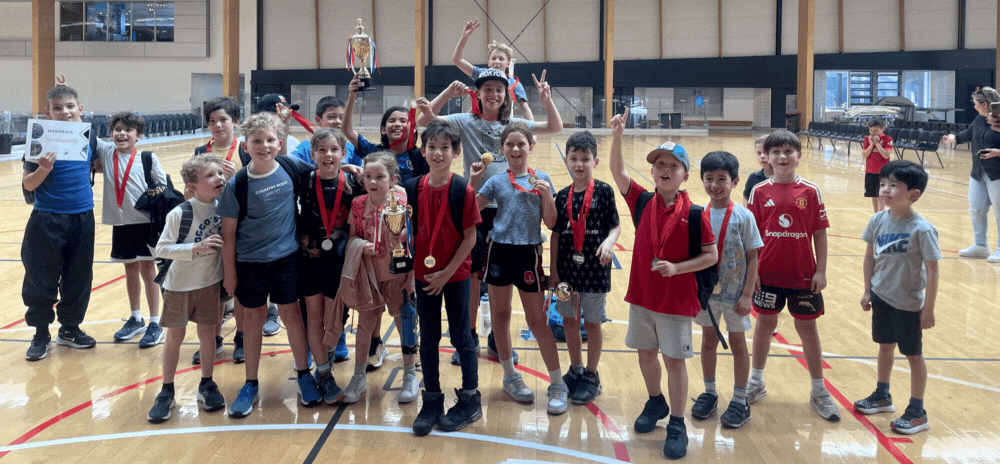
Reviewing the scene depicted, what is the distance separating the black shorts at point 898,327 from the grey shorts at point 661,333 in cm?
100

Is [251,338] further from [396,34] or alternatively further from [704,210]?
[396,34]

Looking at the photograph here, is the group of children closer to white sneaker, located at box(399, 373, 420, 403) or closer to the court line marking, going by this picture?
white sneaker, located at box(399, 373, 420, 403)

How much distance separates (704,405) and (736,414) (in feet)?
0.52

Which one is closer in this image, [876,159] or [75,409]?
[75,409]

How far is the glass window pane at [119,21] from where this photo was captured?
30.0 m

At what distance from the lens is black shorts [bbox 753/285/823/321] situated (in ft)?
11.8

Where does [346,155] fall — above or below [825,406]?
above

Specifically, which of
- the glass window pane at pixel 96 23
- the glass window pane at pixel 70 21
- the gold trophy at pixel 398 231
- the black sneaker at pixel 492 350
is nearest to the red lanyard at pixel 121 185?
the gold trophy at pixel 398 231

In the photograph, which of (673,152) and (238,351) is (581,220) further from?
(238,351)

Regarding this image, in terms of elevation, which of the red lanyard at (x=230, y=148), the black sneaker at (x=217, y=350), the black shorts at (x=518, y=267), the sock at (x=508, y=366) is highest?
the red lanyard at (x=230, y=148)

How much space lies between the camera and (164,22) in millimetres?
30094

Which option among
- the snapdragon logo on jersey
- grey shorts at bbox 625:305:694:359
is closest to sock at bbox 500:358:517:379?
grey shorts at bbox 625:305:694:359

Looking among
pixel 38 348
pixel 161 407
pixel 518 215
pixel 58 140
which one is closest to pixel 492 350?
pixel 518 215

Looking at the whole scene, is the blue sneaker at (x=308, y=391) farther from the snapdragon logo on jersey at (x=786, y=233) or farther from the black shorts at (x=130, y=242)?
the snapdragon logo on jersey at (x=786, y=233)
